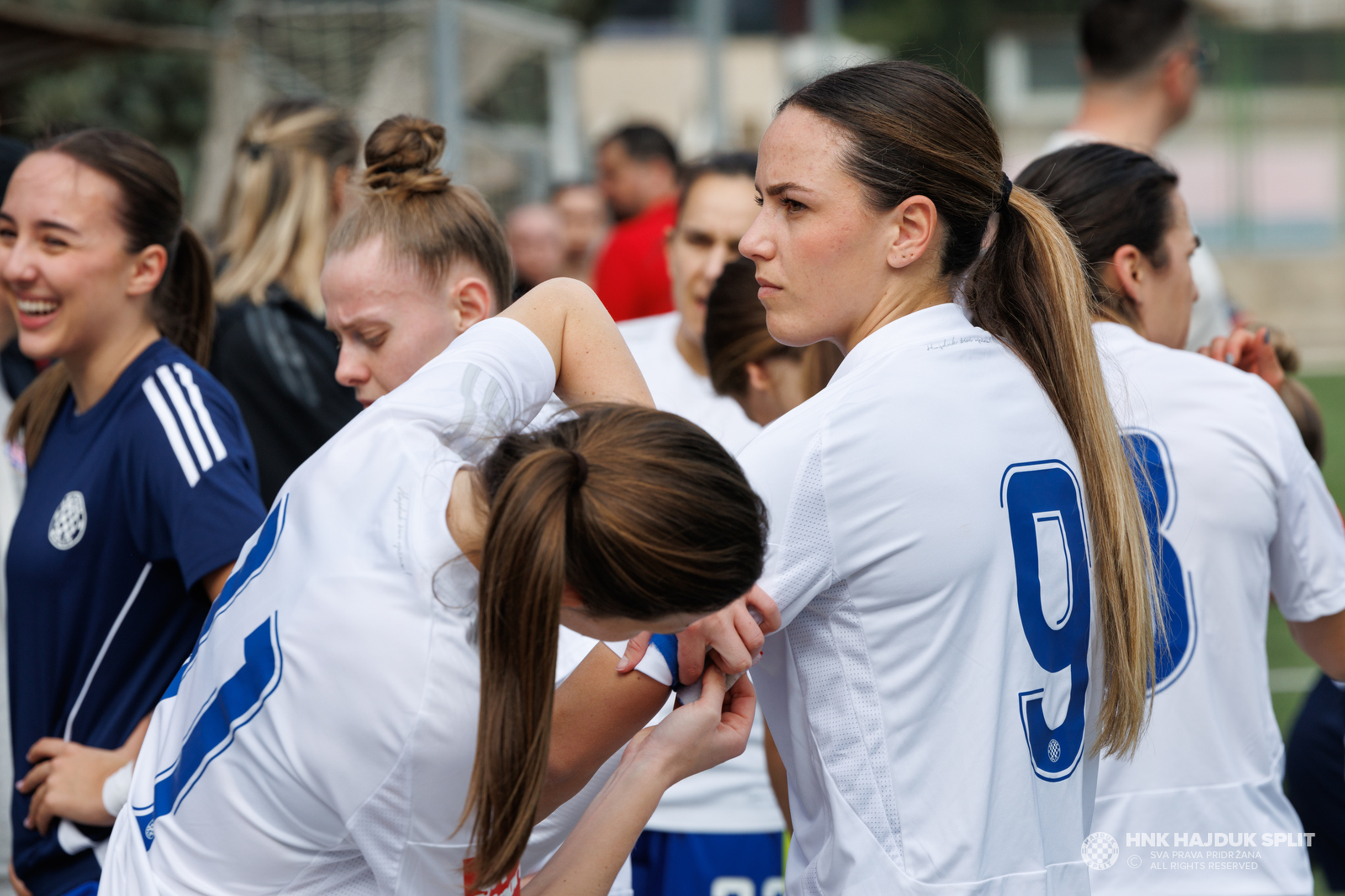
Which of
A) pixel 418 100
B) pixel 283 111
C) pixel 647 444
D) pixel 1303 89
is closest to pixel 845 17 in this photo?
pixel 1303 89

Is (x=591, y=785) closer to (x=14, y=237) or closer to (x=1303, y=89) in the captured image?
(x=14, y=237)

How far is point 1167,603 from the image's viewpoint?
2.21 meters

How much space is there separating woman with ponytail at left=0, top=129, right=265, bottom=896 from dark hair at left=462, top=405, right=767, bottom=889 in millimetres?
1025

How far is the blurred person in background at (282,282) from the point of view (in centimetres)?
342

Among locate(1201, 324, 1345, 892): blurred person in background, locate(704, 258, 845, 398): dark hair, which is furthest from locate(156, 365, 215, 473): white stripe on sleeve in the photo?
locate(1201, 324, 1345, 892): blurred person in background

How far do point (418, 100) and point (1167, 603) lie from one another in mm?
7126

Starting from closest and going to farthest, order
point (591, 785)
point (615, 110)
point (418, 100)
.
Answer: point (591, 785) → point (418, 100) → point (615, 110)

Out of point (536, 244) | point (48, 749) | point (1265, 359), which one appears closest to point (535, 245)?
point (536, 244)

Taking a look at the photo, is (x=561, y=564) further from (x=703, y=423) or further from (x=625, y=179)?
(x=625, y=179)

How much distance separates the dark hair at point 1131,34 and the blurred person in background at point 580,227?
5.48 metres

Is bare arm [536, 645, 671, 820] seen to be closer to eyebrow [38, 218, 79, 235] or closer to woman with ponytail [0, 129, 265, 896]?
woman with ponytail [0, 129, 265, 896]

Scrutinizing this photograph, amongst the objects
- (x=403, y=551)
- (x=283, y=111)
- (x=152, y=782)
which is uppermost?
(x=283, y=111)

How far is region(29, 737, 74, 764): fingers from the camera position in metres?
2.37

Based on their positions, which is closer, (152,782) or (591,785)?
(152,782)
